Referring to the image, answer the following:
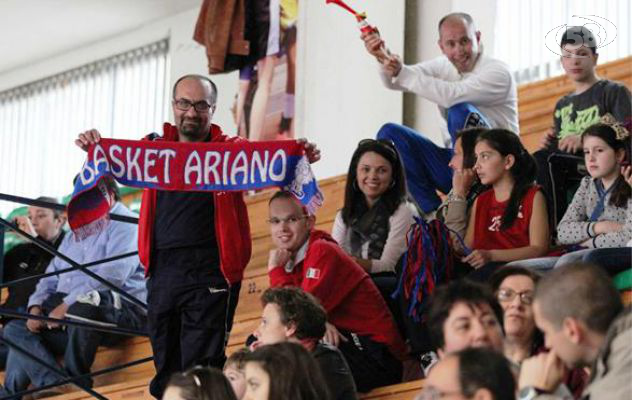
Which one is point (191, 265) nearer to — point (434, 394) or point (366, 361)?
point (366, 361)

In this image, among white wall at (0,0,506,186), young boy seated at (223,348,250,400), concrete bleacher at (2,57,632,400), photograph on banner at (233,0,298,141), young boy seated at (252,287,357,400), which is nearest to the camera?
young boy seated at (223,348,250,400)

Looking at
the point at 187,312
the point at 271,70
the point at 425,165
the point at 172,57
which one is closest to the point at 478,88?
the point at 425,165

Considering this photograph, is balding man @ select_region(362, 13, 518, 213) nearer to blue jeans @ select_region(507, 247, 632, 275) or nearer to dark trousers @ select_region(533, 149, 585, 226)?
dark trousers @ select_region(533, 149, 585, 226)

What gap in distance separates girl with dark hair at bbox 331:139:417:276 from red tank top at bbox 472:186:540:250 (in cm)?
31

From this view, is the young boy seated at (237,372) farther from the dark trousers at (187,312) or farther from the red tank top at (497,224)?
the red tank top at (497,224)

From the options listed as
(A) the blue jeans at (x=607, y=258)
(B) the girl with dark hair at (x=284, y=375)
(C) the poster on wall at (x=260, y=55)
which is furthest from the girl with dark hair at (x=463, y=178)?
(C) the poster on wall at (x=260, y=55)

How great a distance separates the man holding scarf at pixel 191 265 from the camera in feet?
16.8

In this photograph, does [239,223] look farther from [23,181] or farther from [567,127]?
[23,181]

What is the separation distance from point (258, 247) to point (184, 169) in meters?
2.62

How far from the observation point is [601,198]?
5312mm

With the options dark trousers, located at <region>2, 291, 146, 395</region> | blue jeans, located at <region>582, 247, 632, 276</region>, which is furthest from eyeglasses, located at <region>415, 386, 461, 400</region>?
dark trousers, located at <region>2, 291, 146, 395</region>

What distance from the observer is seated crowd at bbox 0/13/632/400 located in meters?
4.03

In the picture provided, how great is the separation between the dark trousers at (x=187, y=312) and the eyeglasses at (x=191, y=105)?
526 millimetres

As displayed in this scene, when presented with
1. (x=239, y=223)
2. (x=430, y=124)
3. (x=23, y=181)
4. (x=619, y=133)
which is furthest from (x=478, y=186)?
(x=23, y=181)
